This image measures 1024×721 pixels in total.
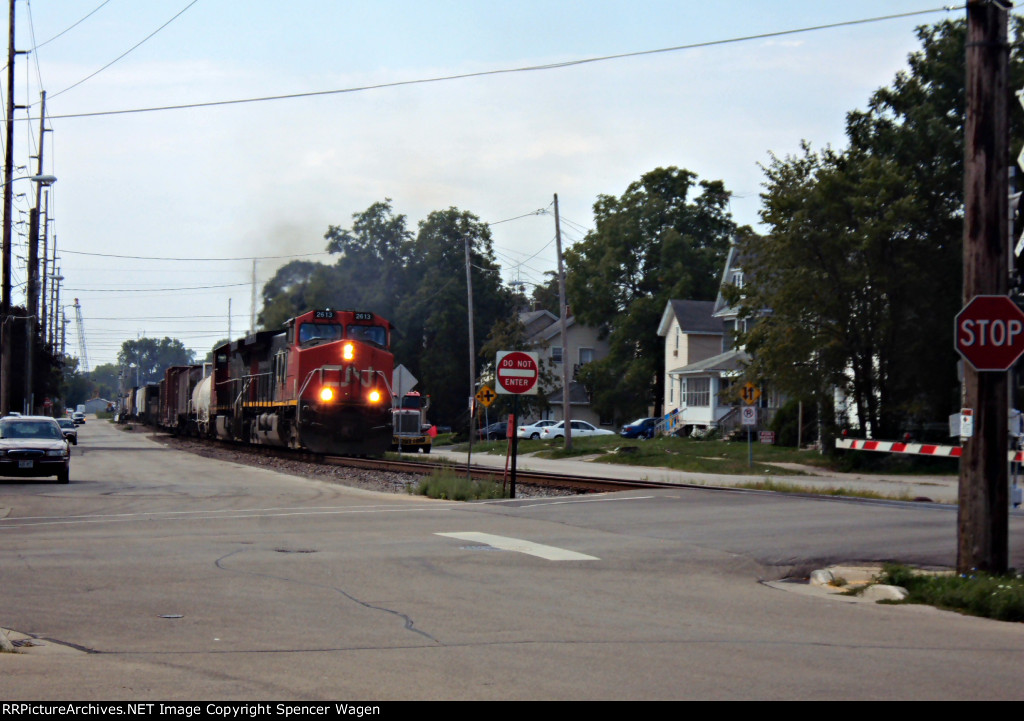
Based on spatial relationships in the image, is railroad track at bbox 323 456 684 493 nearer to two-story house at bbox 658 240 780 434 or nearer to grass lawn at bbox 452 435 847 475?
grass lawn at bbox 452 435 847 475

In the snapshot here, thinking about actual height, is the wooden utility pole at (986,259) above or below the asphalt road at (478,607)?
above

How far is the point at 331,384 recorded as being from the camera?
112ft

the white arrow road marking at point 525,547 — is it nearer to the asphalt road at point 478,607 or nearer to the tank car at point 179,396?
the asphalt road at point 478,607

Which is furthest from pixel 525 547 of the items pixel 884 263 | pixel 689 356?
pixel 689 356

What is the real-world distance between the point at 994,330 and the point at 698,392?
55.0 metres

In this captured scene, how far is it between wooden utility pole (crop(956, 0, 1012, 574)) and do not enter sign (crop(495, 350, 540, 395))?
36.2 feet

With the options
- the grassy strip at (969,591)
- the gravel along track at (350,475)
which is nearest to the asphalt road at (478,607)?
the grassy strip at (969,591)

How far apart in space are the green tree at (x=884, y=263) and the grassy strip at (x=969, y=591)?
27493mm

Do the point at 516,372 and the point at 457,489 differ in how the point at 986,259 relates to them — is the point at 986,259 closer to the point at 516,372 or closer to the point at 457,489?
the point at 516,372

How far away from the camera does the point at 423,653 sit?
7.81 meters

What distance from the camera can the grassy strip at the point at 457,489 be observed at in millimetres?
22109

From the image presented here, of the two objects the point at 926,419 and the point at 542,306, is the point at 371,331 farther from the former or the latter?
the point at 542,306

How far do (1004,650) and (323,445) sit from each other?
1107 inches

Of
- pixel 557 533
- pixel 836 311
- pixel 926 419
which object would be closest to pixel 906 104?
pixel 836 311
